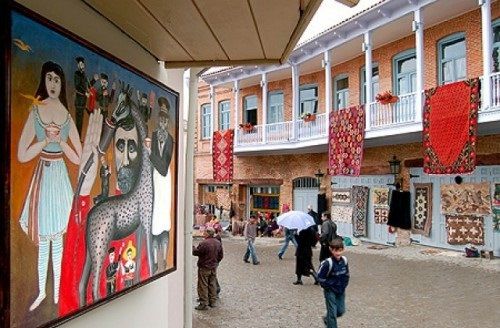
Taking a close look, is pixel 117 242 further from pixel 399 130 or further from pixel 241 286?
pixel 399 130

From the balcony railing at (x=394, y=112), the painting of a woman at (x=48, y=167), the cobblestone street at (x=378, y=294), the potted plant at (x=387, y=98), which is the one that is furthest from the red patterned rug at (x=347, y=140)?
the painting of a woman at (x=48, y=167)

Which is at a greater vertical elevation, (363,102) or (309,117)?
(363,102)

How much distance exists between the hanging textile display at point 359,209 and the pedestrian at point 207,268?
10.2 meters

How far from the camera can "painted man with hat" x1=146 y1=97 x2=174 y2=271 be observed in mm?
3283

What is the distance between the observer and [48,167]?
2.12 metres

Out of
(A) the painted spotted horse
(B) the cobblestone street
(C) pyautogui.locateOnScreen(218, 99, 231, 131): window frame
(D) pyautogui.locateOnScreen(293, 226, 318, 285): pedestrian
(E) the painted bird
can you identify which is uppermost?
(C) pyautogui.locateOnScreen(218, 99, 231, 131): window frame

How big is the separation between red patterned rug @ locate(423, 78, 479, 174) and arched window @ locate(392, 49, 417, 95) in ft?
10.3

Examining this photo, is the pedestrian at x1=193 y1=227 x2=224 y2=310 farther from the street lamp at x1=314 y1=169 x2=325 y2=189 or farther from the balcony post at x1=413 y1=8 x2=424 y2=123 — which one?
the street lamp at x1=314 y1=169 x2=325 y2=189

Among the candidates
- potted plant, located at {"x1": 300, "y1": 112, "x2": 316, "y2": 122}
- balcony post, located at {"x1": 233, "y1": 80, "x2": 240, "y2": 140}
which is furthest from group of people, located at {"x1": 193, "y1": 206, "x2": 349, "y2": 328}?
balcony post, located at {"x1": 233, "y1": 80, "x2": 240, "y2": 140}

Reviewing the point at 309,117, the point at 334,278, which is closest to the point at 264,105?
the point at 309,117

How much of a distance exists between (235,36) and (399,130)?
12.1 m

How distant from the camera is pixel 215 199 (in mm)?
25875

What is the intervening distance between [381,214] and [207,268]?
33.3 ft

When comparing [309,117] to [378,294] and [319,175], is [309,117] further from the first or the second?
[378,294]
